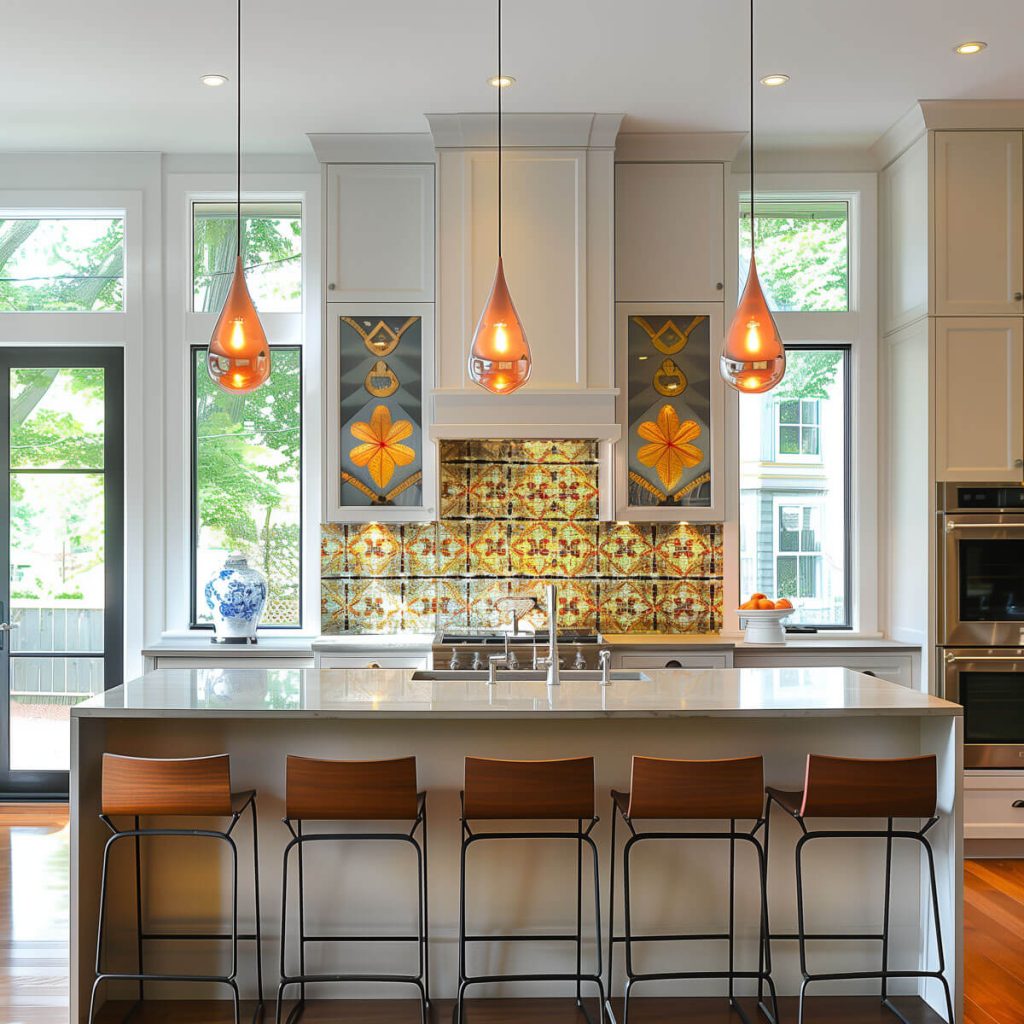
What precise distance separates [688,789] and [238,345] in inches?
71.8

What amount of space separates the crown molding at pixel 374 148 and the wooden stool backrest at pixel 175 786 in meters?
3.11

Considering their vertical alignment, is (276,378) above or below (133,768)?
above

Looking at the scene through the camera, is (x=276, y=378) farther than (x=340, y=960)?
Yes

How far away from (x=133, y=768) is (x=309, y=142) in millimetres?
3301

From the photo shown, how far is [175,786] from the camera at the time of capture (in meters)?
2.86

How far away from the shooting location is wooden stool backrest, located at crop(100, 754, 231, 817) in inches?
112

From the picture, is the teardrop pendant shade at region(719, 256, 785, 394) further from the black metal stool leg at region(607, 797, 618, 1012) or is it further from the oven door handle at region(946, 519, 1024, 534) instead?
the oven door handle at region(946, 519, 1024, 534)

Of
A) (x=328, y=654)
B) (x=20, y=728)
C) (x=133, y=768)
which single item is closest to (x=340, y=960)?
(x=133, y=768)

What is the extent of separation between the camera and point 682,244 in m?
4.96

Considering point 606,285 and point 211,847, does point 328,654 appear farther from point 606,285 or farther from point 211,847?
point 606,285

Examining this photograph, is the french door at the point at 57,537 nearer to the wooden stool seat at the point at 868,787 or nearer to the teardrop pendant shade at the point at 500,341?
the teardrop pendant shade at the point at 500,341

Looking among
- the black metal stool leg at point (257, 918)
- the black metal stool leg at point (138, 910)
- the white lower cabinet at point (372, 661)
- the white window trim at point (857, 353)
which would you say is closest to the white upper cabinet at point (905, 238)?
the white window trim at point (857, 353)

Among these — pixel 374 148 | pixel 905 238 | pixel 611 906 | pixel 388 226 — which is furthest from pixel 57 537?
pixel 905 238

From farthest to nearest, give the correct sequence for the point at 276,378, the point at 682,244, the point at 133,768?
the point at 276,378
the point at 682,244
the point at 133,768
